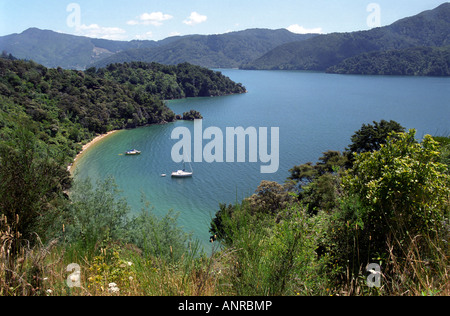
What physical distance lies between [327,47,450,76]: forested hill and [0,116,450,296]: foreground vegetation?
150 meters

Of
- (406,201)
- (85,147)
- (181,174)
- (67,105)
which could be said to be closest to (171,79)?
(67,105)

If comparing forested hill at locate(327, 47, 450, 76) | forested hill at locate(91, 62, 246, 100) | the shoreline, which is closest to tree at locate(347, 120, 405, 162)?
the shoreline

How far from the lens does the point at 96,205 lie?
10961 mm

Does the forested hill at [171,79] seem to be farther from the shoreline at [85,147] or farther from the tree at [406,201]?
the tree at [406,201]

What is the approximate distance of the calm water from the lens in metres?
26.7

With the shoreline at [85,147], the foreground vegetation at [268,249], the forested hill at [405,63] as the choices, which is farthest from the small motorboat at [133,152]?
the forested hill at [405,63]

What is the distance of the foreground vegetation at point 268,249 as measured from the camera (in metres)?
2.19

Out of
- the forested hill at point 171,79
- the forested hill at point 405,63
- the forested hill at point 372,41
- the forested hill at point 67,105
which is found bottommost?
the forested hill at point 67,105

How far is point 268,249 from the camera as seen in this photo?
2873 millimetres

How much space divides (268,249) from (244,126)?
50.2m

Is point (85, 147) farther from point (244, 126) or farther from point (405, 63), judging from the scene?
point (405, 63)

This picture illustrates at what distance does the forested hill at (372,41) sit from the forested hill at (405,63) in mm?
23430
